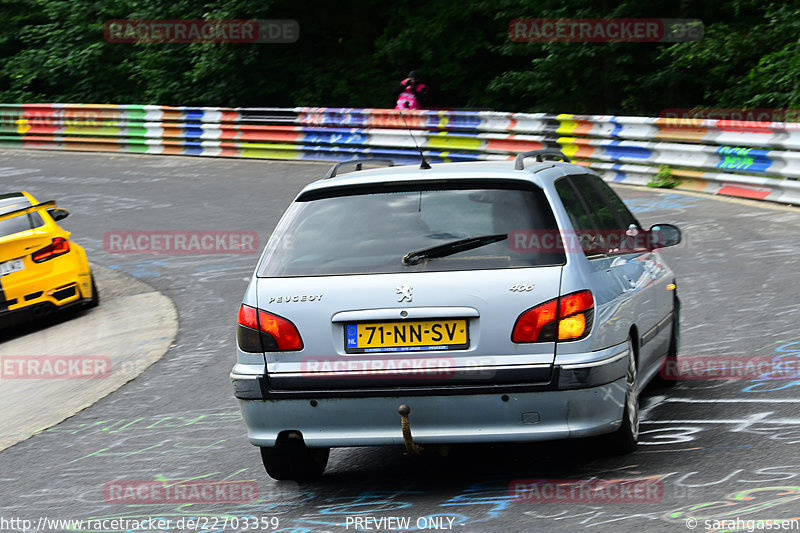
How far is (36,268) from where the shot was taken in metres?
13.3

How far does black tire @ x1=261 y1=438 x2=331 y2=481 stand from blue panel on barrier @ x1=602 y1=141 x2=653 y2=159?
13348mm

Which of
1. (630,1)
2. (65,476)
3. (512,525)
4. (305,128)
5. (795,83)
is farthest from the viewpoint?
(305,128)

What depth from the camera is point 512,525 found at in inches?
207

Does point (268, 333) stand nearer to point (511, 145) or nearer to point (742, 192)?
point (742, 192)

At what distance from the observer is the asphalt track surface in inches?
215

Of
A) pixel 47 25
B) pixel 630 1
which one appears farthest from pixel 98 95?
pixel 630 1

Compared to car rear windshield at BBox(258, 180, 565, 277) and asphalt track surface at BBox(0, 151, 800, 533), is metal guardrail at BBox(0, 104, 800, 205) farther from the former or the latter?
car rear windshield at BBox(258, 180, 565, 277)

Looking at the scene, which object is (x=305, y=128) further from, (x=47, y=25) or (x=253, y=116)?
(x=47, y=25)

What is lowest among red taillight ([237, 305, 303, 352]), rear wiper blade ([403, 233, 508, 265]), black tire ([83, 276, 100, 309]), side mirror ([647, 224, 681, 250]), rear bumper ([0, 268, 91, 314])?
black tire ([83, 276, 100, 309])

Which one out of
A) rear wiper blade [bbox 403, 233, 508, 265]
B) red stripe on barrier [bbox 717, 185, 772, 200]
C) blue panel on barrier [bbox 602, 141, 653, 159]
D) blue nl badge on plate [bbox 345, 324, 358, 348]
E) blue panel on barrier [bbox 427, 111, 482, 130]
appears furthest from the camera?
blue panel on barrier [bbox 427, 111, 482, 130]

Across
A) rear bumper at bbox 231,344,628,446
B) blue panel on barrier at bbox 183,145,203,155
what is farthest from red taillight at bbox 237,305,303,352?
blue panel on barrier at bbox 183,145,203,155

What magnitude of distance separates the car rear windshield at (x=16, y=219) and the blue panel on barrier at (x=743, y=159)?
904cm

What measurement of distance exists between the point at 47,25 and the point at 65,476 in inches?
1302

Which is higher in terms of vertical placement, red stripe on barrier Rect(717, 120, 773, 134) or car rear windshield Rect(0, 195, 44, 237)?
red stripe on barrier Rect(717, 120, 773, 134)
